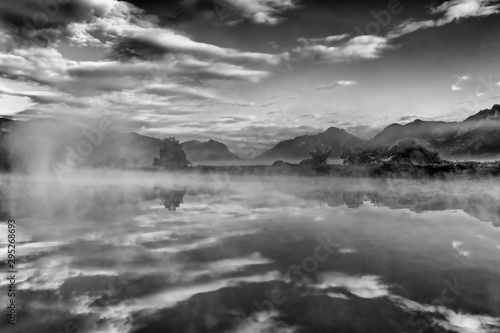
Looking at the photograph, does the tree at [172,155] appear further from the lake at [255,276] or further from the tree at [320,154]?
the lake at [255,276]

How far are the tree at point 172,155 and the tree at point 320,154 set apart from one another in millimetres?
42883

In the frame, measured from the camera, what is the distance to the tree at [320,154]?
93.6m

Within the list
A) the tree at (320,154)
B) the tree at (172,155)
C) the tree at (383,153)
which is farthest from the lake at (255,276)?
the tree at (172,155)

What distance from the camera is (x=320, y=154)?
93.8 metres

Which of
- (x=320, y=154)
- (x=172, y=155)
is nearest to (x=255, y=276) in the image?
(x=320, y=154)

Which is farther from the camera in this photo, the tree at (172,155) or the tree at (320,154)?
the tree at (172,155)

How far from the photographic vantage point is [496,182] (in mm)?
55844

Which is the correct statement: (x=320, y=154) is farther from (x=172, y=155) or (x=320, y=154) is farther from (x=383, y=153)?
(x=172, y=155)

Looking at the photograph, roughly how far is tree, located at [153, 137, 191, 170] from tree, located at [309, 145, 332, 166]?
42.9 m

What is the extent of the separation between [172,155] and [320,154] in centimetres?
4847

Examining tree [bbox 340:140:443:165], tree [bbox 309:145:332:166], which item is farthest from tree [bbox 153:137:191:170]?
tree [bbox 340:140:443:165]

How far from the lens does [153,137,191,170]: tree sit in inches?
4323

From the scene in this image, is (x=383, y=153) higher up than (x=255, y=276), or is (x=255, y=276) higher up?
(x=383, y=153)

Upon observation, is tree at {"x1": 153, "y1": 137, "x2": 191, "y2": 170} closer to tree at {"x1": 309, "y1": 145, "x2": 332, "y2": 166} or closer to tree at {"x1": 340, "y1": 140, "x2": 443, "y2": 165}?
tree at {"x1": 309, "y1": 145, "x2": 332, "y2": 166}
